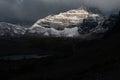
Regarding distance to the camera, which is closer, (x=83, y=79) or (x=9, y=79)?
(x=83, y=79)

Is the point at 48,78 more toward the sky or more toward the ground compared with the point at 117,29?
more toward the ground

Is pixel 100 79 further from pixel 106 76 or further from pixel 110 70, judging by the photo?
pixel 110 70

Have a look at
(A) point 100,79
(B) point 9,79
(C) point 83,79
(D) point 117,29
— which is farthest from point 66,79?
(D) point 117,29

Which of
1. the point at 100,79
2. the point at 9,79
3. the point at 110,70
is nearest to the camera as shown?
the point at 100,79

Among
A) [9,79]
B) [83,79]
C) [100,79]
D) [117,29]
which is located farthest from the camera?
[117,29]

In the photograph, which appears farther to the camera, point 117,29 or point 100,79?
point 117,29

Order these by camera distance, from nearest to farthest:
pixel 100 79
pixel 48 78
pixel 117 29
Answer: pixel 100 79, pixel 48 78, pixel 117 29

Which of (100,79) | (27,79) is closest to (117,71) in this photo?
(100,79)

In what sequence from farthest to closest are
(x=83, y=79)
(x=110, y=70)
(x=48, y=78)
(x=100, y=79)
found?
(x=48, y=78)
(x=110, y=70)
(x=83, y=79)
(x=100, y=79)

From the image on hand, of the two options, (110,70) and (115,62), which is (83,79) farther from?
(115,62)

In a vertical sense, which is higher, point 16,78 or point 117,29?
point 117,29
